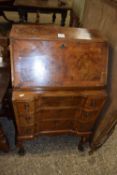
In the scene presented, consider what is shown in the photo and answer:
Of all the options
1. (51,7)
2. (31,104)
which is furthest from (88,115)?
(51,7)

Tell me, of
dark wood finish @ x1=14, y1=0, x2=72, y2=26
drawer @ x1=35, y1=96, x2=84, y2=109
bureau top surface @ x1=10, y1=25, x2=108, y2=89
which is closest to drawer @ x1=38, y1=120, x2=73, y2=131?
drawer @ x1=35, y1=96, x2=84, y2=109

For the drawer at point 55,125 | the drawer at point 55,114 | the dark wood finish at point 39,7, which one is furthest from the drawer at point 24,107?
the dark wood finish at point 39,7

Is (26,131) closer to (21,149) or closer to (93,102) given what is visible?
(21,149)

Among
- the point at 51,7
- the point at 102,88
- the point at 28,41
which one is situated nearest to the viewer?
the point at 28,41

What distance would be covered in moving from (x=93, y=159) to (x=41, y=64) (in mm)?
1024

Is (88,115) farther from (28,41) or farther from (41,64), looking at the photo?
(28,41)

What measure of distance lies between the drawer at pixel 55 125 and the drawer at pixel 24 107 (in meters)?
0.23

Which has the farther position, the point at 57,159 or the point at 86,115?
the point at 57,159

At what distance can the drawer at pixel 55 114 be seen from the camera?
1.39 m

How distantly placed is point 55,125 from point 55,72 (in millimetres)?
509

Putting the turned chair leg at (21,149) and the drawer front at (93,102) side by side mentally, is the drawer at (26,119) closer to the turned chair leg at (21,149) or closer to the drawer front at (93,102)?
the turned chair leg at (21,149)

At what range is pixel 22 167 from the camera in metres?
1.53

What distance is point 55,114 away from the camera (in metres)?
1.43

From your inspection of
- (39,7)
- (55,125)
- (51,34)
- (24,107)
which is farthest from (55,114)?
(39,7)
